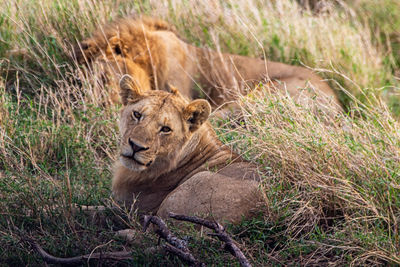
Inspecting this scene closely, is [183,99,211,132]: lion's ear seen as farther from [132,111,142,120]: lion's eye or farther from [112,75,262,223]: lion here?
[132,111,142,120]: lion's eye

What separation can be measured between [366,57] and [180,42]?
2822 mm

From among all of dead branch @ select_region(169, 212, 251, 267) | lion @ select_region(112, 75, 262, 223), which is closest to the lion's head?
lion @ select_region(112, 75, 262, 223)

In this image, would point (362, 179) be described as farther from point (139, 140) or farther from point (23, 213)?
point (23, 213)

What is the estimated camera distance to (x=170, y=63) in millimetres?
7570

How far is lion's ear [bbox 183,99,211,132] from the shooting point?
4598 millimetres

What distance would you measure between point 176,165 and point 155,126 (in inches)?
16.7

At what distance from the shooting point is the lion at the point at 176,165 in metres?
4.11

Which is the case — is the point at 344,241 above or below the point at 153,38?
below

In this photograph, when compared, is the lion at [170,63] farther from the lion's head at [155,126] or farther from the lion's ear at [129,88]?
the lion's head at [155,126]

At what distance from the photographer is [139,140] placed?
4.32 metres

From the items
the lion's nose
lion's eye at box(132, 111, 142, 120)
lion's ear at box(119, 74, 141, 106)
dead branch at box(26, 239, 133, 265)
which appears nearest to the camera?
dead branch at box(26, 239, 133, 265)

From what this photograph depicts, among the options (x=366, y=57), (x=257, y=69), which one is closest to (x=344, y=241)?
(x=257, y=69)

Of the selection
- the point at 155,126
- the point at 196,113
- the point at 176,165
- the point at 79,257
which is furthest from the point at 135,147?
the point at 79,257

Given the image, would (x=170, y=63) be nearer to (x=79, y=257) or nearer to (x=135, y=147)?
(x=135, y=147)
